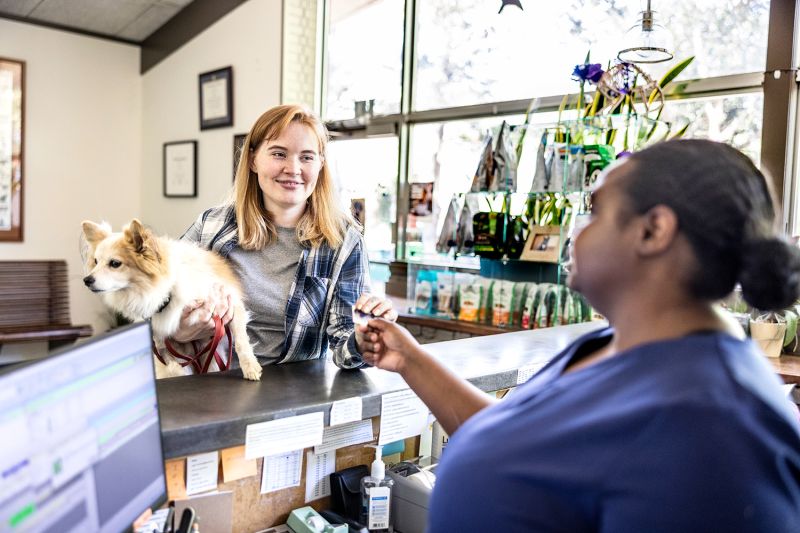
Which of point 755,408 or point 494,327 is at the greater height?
point 755,408

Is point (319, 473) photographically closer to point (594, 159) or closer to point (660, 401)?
point (660, 401)

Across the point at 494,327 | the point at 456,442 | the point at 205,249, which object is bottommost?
the point at 494,327

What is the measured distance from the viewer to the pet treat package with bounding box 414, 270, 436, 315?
4043 millimetres

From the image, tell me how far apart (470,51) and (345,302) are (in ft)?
9.88

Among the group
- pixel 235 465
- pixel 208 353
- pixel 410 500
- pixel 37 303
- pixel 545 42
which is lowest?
pixel 37 303

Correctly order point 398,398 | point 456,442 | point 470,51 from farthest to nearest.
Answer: point 470,51 → point 398,398 → point 456,442

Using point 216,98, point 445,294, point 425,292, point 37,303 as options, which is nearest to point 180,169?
point 216,98

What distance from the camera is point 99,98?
624cm

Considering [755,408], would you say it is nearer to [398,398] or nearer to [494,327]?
[398,398]

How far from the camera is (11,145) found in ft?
18.6

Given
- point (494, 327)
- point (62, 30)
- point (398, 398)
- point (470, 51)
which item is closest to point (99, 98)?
point (62, 30)

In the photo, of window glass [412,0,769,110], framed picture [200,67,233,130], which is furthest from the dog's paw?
framed picture [200,67,233,130]

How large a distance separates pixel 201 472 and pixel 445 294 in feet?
9.40

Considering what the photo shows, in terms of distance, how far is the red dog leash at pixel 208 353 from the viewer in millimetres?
1646
